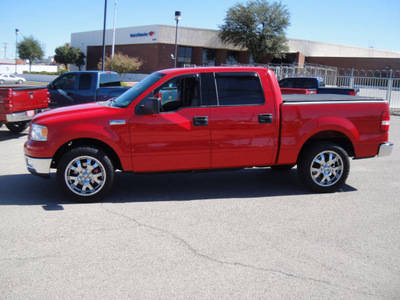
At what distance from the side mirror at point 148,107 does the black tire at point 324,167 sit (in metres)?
2.53

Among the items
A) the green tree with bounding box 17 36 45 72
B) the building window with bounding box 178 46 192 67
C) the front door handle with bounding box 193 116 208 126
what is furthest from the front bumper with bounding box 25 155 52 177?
the green tree with bounding box 17 36 45 72

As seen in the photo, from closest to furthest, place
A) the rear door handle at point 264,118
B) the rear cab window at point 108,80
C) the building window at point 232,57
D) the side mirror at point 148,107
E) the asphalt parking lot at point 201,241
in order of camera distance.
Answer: the asphalt parking lot at point 201,241
the side mirror at point 148,107
the rear door handle at point 264,118
the rear cab window at point 108,80
the building window at point 232,57

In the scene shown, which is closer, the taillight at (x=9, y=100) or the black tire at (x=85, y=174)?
the black tire at (x=85, y=174)

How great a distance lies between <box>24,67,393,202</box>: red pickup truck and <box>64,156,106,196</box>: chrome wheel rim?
14 millimetres

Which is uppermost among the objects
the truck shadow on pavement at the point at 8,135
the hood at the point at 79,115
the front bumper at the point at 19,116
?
the hood at the point at 79,115

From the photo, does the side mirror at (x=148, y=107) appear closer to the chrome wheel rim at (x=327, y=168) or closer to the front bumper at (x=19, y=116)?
the chrome wheel rim at (x=327, y=168)

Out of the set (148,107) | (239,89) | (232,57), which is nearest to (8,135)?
(148,107)

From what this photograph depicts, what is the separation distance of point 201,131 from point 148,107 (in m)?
0.87

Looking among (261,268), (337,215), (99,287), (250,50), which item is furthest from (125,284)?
(250,50)

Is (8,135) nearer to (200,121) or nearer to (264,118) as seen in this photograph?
(200,121)

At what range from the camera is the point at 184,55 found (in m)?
55.9

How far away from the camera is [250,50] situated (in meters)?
55.7

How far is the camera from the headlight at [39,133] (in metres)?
5.83

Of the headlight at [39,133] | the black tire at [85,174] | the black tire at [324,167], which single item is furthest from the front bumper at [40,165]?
the black tire at [324,167]
